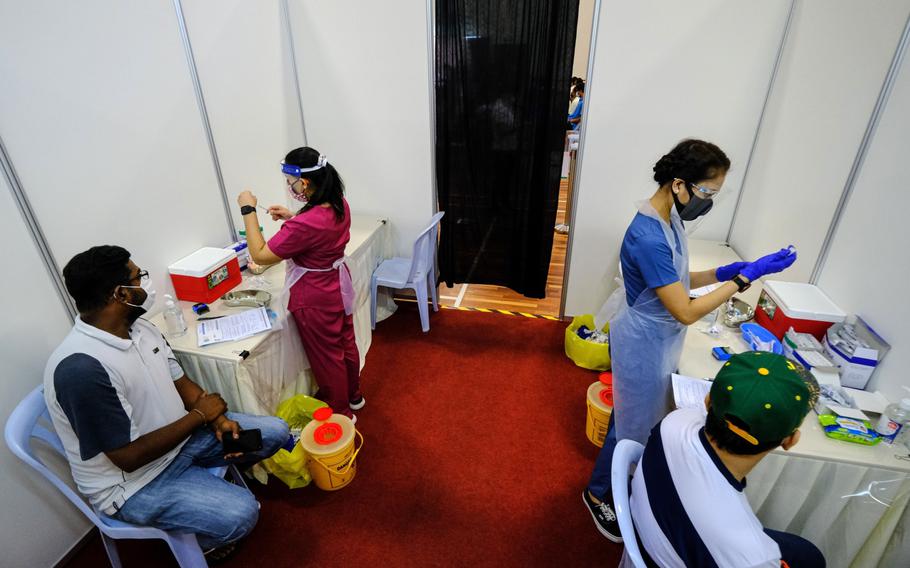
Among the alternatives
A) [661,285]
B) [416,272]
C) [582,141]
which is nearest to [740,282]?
[661,285]

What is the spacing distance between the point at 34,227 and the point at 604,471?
2310mm

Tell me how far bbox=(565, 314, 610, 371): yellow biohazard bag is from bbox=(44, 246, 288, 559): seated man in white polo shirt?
196 cm

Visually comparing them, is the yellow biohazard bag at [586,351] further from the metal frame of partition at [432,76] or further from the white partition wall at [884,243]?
the metal frame of partition at [432,76]

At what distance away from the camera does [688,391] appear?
1565 mm

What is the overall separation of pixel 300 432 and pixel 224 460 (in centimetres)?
45

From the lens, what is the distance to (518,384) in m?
2.72

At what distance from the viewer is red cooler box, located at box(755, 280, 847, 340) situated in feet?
5.79

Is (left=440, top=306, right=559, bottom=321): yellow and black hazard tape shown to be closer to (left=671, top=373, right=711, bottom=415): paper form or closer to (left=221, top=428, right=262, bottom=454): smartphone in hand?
(left=671, top=373, right=711, bottom=415): paper form

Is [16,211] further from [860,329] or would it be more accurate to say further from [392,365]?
[860,329]

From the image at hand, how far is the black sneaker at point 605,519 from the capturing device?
1828 mm

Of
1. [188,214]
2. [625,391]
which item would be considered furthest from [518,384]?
[188,214]

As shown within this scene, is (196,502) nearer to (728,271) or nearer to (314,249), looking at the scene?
(314,249)

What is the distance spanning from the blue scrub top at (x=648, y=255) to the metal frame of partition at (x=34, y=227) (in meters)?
2.06

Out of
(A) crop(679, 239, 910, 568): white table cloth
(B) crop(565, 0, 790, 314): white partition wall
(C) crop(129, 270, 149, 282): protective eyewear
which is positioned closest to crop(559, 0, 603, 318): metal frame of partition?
(B) crop(565, 0, 790, 314): white partition wall
